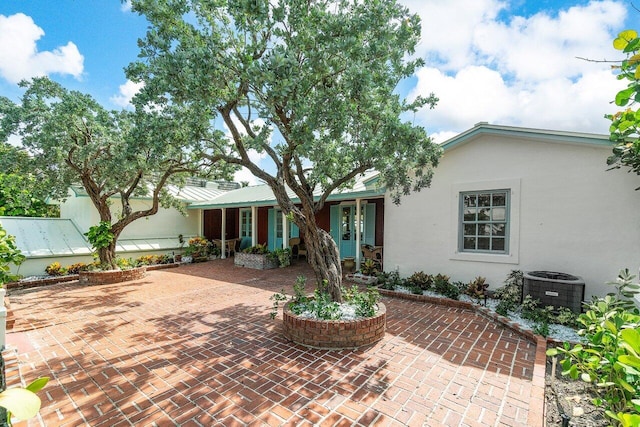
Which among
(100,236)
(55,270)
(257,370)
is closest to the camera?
(257,370)

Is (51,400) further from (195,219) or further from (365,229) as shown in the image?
(195,219)

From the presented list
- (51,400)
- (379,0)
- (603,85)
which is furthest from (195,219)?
(603,85)

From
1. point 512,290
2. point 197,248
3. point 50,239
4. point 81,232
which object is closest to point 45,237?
point 50,239

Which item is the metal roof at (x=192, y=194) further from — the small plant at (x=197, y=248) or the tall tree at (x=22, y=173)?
the tall tree at (x=22, y=173)

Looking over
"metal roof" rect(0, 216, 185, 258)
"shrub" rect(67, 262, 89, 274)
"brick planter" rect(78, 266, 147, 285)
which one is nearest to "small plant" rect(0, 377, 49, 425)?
"brick planter" rect(78, 266, 147, 285)

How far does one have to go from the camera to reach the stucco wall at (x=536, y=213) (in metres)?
5.76

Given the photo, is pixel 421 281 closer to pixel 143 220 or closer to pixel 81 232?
pixel 143 220

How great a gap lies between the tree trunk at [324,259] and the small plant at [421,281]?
3.09 meters

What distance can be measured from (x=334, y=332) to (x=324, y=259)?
53.2 inches

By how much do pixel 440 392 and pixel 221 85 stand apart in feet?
17.0

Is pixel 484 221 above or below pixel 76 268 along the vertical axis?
above

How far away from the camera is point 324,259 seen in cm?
543

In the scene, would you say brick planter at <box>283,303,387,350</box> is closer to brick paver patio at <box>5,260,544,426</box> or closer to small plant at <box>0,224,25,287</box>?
brick paver patio at <box>5,260,544,426</box>

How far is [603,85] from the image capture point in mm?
3693
